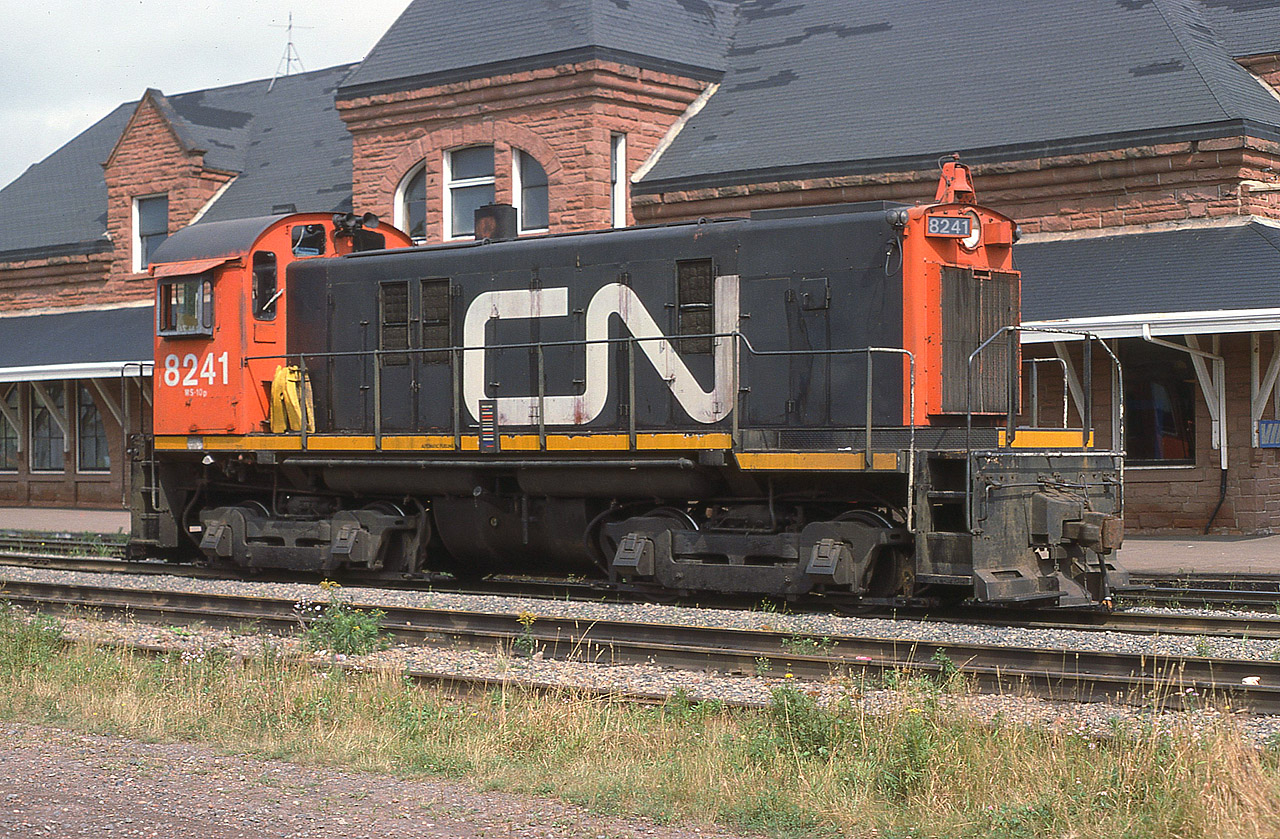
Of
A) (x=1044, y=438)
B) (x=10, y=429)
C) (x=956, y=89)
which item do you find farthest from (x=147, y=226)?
(x=1044, y=438)

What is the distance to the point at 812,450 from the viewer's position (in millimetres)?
11562

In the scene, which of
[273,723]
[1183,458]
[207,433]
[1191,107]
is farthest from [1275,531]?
[273,723]

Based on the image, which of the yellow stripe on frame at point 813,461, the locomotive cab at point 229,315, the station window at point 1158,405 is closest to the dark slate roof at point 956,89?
the station window at point 1158,405

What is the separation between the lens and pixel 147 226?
99.2ft

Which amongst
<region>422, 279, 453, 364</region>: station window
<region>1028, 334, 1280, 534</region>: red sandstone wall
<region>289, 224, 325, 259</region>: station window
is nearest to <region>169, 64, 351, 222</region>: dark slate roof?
<region>289, 224, 325, 259</region>: station window

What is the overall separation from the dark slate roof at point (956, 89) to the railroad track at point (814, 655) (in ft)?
39.6

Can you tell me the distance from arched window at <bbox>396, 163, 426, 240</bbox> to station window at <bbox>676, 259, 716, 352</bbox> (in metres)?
13.1

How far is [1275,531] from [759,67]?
11.8m

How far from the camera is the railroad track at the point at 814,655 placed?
26.7 ft

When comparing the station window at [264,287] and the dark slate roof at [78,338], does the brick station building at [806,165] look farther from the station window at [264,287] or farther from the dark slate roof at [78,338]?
→ the station window at [264,287]

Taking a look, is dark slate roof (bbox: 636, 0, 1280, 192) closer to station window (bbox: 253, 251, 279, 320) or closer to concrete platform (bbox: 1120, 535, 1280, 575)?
concrete platform (bbox: 1120, 535, 1280, 575)

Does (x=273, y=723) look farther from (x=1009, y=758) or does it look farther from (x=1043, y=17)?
(x=1043, y=17)

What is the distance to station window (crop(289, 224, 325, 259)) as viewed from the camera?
15102 millimetres

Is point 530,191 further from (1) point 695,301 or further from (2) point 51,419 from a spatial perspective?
(2) point 51,419
